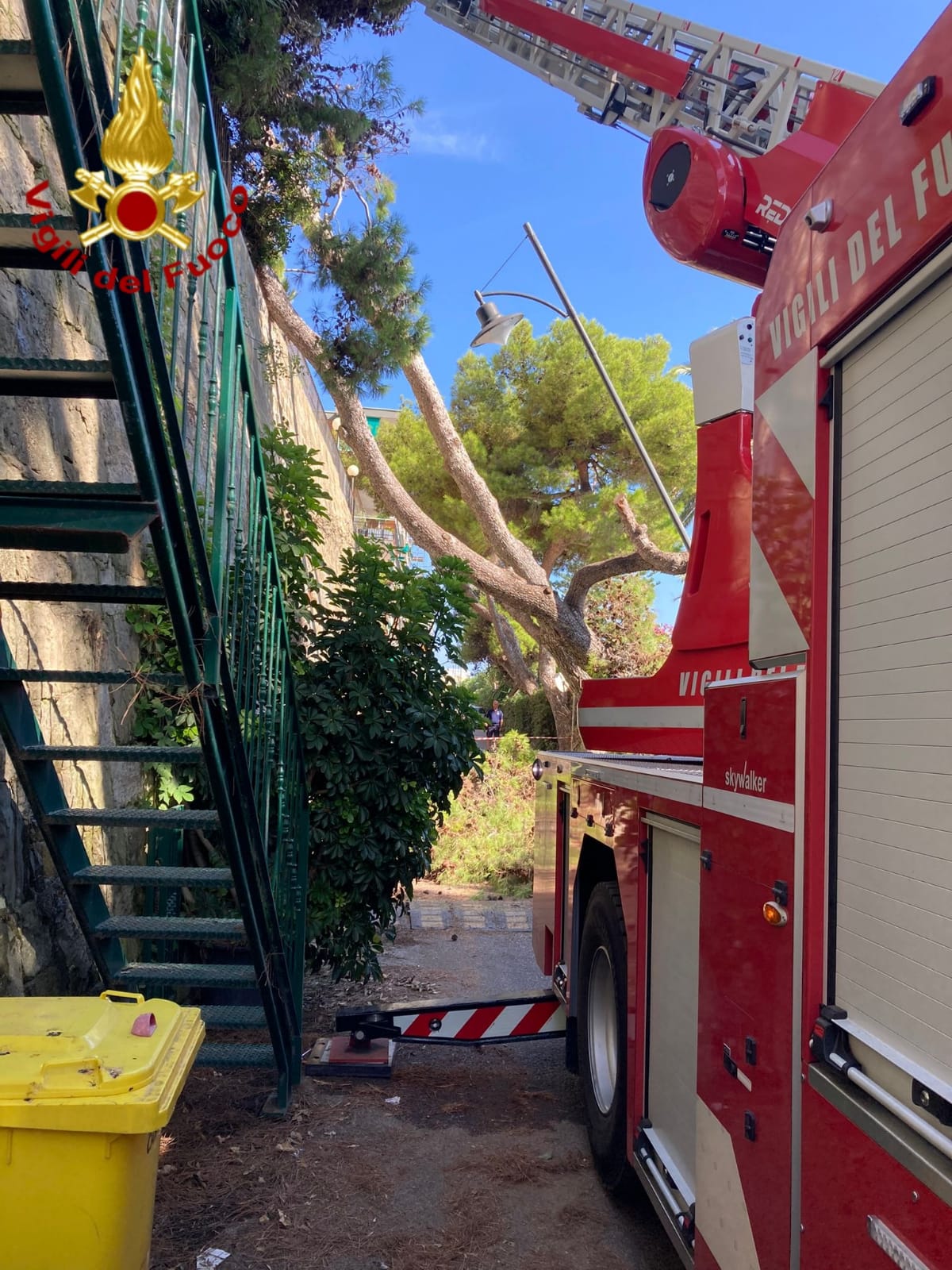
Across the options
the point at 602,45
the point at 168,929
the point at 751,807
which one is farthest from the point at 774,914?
the point at 602,45

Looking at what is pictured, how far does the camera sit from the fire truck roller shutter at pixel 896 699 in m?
1.41

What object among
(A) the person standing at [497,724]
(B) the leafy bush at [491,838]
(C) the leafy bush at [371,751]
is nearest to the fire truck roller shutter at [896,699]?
(C) the leafy bush at [371,751]

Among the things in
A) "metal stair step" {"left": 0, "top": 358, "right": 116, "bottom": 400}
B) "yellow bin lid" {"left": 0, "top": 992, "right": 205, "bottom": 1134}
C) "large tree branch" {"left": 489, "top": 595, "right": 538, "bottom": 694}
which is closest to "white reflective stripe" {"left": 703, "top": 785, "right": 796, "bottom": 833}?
"yellow bin lid" {"left": 0, "top": 992, "right": 205, "bottom": 1134}

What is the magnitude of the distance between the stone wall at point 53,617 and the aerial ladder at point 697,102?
2531 millimetres

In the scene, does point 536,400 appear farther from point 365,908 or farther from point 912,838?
point 912,838

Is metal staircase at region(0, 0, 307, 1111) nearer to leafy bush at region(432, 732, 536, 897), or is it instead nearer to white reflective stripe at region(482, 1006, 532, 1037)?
white reflective stripe at region(482, 1006, 532, 1037)

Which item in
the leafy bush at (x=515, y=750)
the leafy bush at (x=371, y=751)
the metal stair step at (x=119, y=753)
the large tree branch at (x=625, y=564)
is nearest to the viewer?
the metal stair step at (x=119, y=753)

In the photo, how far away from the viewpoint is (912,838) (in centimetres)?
147

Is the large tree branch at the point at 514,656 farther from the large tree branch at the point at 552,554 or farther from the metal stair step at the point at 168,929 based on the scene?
the metal stair step at the point at 168,929

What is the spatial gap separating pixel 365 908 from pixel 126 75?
3970 millimetres

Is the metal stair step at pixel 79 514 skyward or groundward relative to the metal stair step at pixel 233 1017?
skyward

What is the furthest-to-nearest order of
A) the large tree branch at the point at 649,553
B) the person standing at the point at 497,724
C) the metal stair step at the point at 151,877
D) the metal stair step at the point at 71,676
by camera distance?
the person standing at the point at 497,724 → the large tree branch at the point at 649,553 → the metal stair step at the point at 151,877 → the metal stair step at the point at 71,676

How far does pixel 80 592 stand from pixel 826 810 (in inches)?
85.5

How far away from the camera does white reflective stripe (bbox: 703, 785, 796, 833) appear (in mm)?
1871
